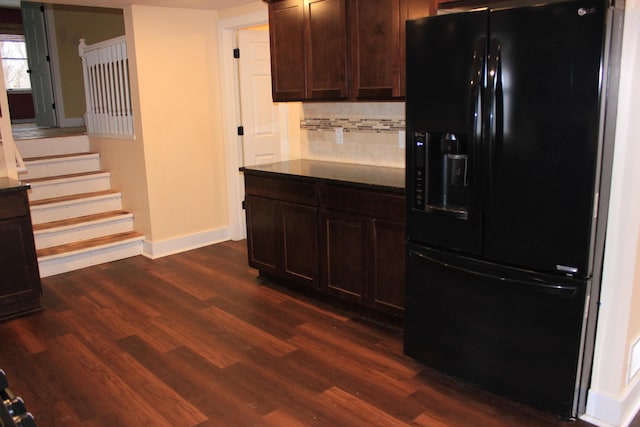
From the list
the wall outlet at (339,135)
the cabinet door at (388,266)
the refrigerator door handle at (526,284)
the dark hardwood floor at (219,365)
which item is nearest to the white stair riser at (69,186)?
the dark hardwood floor at (219,365)

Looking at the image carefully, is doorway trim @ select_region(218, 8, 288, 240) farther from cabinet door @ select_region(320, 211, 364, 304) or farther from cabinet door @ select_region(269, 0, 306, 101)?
cabinet door @ select_region(320, 211, 364, 304)

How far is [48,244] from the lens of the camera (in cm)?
471

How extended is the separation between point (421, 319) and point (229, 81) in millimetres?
3332

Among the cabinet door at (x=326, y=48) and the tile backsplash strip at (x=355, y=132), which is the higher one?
the cabinet door at (x=326, y=48)

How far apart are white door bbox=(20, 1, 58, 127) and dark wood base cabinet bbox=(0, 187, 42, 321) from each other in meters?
5.17

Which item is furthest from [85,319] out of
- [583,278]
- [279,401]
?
[583,278]

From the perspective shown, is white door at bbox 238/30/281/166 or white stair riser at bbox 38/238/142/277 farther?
white door at bbox 238/30/281/166

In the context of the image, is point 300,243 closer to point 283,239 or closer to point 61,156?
point 283,239

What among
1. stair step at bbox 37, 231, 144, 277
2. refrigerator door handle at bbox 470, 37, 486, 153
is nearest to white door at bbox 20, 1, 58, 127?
stair step at bbox 37, 231, 144, 277

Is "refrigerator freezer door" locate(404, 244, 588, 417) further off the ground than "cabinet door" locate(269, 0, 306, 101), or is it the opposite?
"cabinet door" locate(269, 0, 306, 101)

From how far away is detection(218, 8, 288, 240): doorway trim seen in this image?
16.5 ft

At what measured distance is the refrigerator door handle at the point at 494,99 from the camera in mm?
2201

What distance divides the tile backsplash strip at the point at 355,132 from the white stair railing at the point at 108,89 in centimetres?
182

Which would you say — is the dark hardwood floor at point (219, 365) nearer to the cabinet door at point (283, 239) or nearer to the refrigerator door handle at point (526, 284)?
the cabinet door at point (283, 239)
